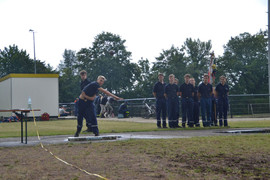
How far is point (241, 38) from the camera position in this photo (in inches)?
2881

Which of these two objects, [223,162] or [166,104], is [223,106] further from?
[223,162]

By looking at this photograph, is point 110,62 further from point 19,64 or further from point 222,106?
point 222,106

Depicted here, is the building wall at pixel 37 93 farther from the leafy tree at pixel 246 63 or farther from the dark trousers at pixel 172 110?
the leafy tree at pixel 246 63

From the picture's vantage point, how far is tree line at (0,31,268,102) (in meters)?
68.6

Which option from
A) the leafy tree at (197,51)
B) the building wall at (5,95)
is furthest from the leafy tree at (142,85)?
the building wall at (5,95)

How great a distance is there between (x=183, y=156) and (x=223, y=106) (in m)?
9.54

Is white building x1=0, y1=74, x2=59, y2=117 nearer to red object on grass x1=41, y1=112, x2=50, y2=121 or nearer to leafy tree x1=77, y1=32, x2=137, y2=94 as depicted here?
red object on grass x1=41, y1=112, x2=50, y2=121

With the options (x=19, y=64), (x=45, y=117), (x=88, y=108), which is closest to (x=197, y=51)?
(x=19, y=64)

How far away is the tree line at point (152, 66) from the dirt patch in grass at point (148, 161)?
192ft

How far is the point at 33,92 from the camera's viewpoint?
1282 inches

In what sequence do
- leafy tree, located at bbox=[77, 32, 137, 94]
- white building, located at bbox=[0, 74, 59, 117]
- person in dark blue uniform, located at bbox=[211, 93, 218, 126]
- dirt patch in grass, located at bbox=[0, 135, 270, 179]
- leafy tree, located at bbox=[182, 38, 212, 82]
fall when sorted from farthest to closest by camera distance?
leafy tree, located at bbox=[182, 38, 212, 82], leafy tree, located at bbox=[77, 32, 137, 94], white building, located at bbox=[0, 74, 59, 117], person in dark blue uniform, located at bbox=[211, 93, 218, 126], dirt patch in grass, located at bbox=[0, 135, 270, 179]

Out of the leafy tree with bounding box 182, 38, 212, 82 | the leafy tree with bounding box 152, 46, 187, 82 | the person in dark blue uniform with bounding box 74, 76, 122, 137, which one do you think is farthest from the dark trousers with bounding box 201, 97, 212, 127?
the leafy tree with bounding box 182, 38, 212, 82

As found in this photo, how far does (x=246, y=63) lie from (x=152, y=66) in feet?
59.5

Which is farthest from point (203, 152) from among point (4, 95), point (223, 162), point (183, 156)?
point (4, 95)
